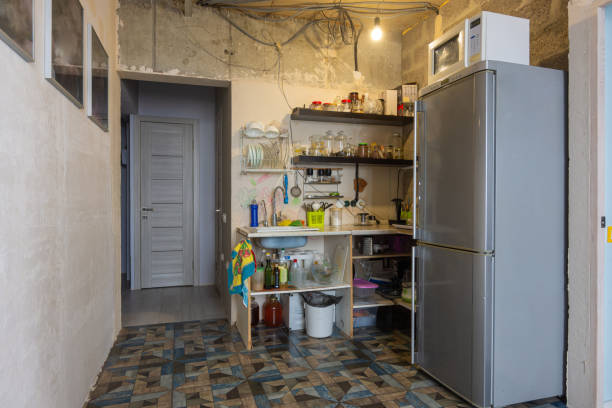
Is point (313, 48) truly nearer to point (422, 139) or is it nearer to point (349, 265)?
point (422, 139)

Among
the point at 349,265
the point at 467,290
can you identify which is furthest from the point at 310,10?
the point at 467,290

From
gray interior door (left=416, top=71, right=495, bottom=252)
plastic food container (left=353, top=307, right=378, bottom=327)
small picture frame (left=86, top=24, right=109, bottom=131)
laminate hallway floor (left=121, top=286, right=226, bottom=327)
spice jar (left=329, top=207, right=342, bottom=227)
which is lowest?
laminate hallway floor (left=121, top=286, right=226, bottom=327)

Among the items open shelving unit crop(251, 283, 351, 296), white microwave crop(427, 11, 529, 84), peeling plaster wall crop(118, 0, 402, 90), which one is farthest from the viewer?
peeling plaster wall crop(118, 0, 402, 90)

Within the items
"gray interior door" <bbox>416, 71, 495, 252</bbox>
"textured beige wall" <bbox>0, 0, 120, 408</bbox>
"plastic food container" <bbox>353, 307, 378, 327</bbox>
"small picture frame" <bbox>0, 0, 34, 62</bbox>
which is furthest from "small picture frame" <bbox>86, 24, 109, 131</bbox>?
"plastic food container" <bbox>353, 307, 378, 327</bbox>

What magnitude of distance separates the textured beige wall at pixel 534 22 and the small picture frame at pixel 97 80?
9.08ft

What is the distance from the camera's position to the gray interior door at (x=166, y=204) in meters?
5.07

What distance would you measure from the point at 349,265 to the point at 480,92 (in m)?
1.72

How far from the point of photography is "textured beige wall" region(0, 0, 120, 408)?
3.83 feet

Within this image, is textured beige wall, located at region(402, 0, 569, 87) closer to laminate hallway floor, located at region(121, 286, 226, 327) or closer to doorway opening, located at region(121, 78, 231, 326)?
doorway opening, located at region(121, 78, 231, 326)

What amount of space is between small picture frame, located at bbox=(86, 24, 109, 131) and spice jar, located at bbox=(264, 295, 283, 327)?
6.47 ft

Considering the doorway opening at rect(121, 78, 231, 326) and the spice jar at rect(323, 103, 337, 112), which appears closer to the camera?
the spice jar at rect(323, 103, 337, 112)

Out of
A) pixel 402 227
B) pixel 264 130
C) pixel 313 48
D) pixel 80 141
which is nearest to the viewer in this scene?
pixel 80 141

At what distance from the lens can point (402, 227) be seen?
10.5 feet
